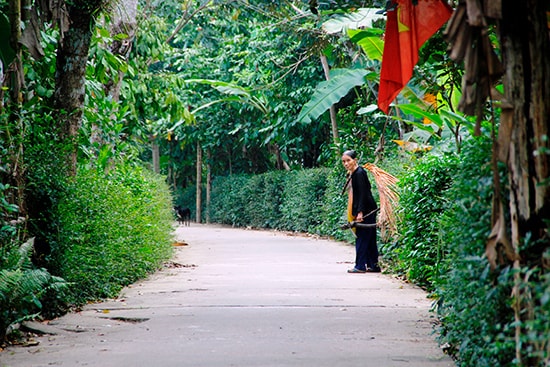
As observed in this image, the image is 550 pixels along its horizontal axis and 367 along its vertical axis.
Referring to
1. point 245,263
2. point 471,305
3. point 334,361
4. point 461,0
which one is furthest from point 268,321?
point 245,263

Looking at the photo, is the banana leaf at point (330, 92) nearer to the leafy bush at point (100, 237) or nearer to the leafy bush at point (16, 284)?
the leafy bush at point (100, 237)

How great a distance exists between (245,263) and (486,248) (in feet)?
42.3

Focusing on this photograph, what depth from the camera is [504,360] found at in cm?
477

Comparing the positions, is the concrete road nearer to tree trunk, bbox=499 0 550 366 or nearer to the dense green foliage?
the dense green foliage

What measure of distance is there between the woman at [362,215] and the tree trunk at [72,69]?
5.75 meters

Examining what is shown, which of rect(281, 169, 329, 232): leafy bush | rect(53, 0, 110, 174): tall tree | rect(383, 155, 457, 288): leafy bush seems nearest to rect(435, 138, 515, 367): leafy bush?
rect(383, 155, 457, 288): leafy bush

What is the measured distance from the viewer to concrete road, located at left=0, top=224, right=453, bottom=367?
6805 mm

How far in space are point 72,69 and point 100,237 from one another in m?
2.22

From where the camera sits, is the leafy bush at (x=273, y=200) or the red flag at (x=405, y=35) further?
the leafy bush at (x=273, y=200)

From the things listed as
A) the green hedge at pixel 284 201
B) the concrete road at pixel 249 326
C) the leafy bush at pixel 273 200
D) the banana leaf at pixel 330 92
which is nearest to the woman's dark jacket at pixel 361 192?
the concrete road at pixel 249 326

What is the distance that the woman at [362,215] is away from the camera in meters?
14.8

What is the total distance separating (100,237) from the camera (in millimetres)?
10625

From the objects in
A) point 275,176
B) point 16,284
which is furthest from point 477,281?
point 275,176

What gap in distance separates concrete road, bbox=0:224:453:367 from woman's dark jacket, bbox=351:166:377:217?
1.30m
